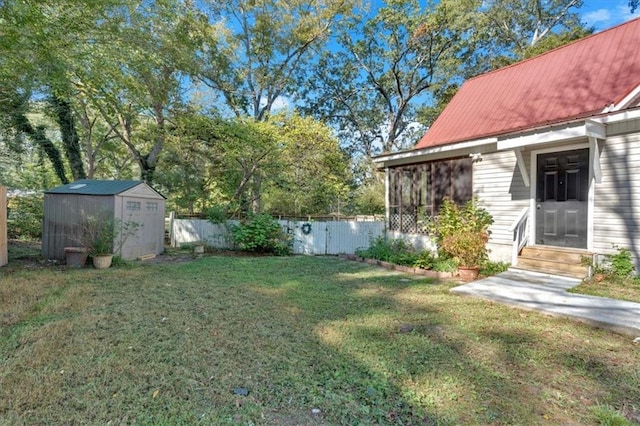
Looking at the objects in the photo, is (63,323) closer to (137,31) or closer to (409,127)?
(137,31)

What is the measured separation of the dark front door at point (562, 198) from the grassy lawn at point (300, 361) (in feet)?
10.1

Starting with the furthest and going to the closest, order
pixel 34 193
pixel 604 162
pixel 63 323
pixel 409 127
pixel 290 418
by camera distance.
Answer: pixel 409 127
pixel 34 193
pixel 604 162
pixel 63 323
pixel 290 418

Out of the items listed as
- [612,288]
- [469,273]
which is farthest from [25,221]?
[612,288]

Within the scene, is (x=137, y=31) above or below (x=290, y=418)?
above

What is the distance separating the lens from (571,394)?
2.44m

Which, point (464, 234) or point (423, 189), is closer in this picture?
point (464, 234)

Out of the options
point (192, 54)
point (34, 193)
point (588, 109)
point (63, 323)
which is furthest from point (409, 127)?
point (63, 323)

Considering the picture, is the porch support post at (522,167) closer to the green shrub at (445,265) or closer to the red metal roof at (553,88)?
the red metal roof at (553,88)

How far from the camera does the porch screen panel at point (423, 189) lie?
27.1 feet

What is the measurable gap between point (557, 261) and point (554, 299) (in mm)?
1898

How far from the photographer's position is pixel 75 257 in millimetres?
7488

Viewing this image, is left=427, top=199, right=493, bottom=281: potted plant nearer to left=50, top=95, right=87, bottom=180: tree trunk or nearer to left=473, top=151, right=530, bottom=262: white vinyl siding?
left=473, top=151, right=530, bottom=262: white vinyl siding

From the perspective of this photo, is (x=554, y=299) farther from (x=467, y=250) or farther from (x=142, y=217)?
(x=142, y=217)

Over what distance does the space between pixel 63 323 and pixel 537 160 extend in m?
8.44
